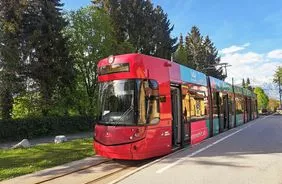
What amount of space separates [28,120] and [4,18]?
8.05 m

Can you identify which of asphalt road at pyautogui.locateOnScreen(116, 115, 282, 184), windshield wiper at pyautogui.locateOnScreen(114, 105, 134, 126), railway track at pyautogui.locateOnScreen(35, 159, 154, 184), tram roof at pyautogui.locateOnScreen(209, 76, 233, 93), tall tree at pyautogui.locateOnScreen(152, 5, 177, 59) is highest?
tall tree at pyautogui.locateOnScreen(152, 5, 177, 59)

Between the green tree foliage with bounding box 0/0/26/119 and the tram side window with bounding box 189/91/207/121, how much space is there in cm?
1647

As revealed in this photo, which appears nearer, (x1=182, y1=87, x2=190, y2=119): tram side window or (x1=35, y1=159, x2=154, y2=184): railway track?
(x1=35, y1=159, x2=154, y2=184): railway track

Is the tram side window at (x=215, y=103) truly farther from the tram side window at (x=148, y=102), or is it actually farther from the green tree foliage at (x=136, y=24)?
the green tree foliage at (x=136, y=24)

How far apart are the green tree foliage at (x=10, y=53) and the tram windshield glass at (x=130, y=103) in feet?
61.8

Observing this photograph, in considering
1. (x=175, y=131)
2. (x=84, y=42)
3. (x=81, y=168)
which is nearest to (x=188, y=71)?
(x=175, y=131)

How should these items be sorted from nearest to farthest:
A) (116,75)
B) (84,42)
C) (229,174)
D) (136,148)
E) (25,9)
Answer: (229,174)
(136,148)
(116,75)
(25,9)
(84,42)

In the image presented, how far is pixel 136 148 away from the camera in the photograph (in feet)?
41.7

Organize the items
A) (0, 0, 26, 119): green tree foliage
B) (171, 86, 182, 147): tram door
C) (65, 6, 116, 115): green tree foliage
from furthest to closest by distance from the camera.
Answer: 1. (65, 6, 116, 115): green tree foliage
2. (0, 0, 26, 119): green tree foliage
3. (171, 86, 182, 147): tram door

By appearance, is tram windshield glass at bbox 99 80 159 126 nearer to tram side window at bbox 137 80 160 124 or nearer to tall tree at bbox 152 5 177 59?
tram side window at bbox 137 80 160 124

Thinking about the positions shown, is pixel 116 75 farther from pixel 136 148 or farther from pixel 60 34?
pixel 60 34

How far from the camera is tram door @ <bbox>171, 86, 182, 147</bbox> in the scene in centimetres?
1499

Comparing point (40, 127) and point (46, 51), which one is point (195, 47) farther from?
point (40, 127)

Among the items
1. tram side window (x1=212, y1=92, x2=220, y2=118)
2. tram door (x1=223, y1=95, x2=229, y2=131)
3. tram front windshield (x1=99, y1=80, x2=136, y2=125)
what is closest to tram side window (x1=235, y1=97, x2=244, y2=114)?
tram door (x1=223, y1=95, x2=229, y2=131)
